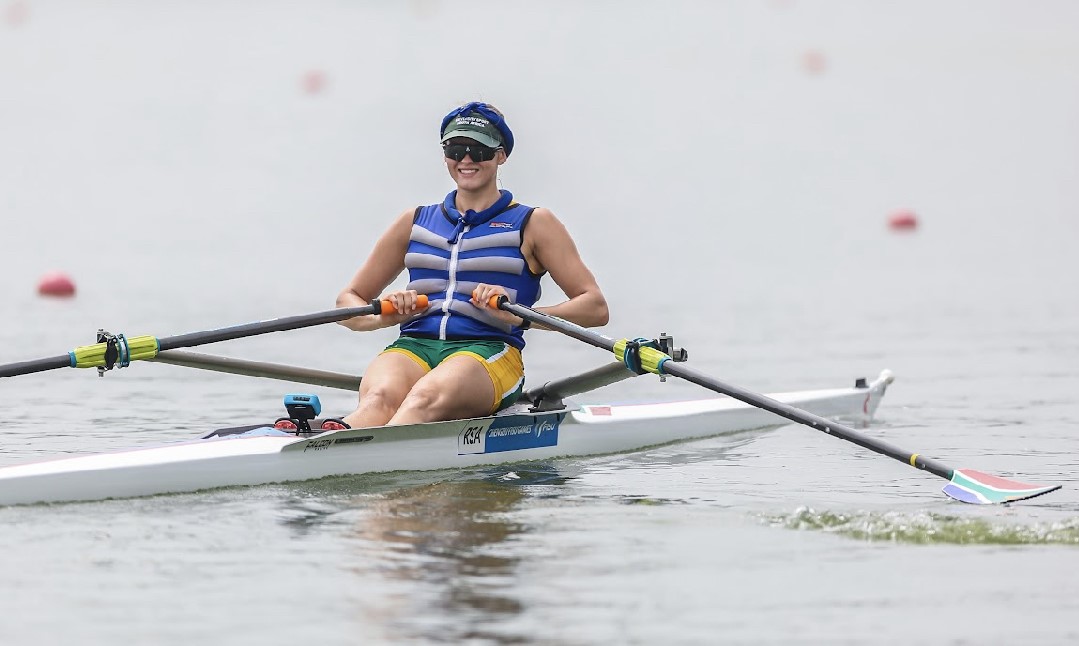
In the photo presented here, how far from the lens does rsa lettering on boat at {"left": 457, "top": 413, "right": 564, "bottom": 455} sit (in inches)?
356

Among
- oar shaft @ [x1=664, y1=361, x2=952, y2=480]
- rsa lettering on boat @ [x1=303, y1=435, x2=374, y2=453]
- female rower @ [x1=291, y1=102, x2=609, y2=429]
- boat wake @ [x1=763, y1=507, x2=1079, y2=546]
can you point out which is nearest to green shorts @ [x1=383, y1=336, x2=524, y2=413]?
female rower @ [x1=291, y1=102, x2=609, y2=429]

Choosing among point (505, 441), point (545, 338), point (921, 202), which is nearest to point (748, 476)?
point (505, 441)

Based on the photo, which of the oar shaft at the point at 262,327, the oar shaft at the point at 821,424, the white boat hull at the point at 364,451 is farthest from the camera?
the oar shaft at the point at 262,327

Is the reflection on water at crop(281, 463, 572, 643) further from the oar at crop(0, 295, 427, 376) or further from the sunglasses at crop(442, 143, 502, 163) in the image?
the sunglasses at crop(442, 143, 502, 163)

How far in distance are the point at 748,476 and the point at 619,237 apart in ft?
46.7

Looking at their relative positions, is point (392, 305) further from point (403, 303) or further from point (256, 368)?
point (256, 368)

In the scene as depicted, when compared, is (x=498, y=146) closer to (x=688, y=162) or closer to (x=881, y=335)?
(x=881, y=335)

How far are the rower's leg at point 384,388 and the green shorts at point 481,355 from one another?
0.06 metres

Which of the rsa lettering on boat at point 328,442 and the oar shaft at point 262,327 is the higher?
the oar shaft at point 262,327

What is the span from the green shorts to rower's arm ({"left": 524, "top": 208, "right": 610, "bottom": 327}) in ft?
1.04

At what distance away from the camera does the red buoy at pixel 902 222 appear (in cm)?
2519

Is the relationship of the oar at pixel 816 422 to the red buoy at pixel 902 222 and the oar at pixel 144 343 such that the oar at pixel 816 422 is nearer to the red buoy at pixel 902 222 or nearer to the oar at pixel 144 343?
the oar at pixel 144 343

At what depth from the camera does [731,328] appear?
15.9 meters

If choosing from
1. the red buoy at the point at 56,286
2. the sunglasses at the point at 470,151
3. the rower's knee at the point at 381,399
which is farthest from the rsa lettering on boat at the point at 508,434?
the red buoy at the point at 56,286
